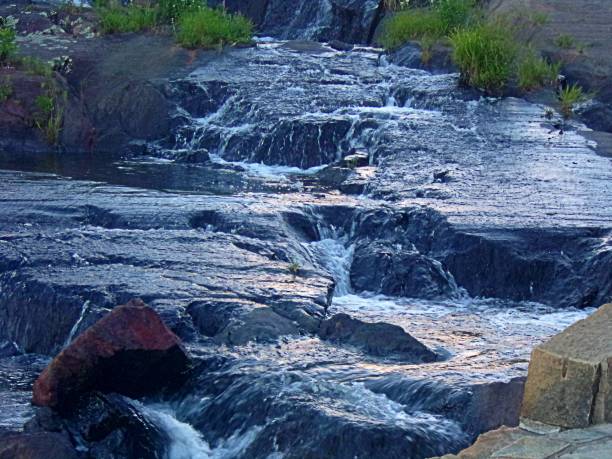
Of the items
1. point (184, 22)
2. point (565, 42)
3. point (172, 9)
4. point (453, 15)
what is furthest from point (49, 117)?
point (565, 42)

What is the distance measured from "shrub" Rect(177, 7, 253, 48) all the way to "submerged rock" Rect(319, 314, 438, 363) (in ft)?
33.3

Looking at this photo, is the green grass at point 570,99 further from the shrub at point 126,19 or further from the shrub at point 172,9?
the shrub at point 126,19

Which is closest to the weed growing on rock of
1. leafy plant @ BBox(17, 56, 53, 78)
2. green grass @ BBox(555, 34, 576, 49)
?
leafy plant @ BBox(17, 56, 53, 78)

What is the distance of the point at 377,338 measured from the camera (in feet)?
21.9

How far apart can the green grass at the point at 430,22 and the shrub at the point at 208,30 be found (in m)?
2.21

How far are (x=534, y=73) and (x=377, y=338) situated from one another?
8.21 meters

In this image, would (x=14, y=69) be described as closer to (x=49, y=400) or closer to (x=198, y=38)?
(x=198, y=38)

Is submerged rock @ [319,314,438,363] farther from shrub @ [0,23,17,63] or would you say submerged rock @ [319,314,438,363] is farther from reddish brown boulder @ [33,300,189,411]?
shrub @ [0,23,17,63]

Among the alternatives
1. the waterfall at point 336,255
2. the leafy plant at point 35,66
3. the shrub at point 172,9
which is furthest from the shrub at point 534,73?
the leafy plant at point 35,66

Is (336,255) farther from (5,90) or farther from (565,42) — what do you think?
(565,42)

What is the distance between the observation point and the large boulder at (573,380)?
4219mm

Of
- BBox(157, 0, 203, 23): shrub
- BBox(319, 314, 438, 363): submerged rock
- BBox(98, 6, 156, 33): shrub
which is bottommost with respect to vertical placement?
BBox(319, 314, 438, 363): submerged rock

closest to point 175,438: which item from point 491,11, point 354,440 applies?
point 354,440

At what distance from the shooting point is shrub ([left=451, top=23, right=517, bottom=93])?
14.0 meters
